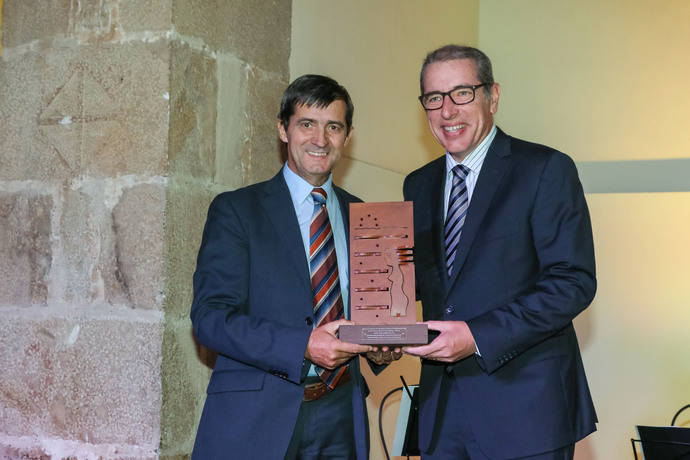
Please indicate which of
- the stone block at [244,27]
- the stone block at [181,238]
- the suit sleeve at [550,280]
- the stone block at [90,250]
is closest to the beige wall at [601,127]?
the stone block at [244,27]

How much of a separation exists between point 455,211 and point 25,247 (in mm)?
1641

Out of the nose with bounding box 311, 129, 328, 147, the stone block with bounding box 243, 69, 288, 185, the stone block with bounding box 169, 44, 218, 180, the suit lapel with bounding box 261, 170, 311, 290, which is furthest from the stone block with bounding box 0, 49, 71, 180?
the nose with bounding box 311, 129, 328, 147

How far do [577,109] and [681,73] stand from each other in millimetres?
662

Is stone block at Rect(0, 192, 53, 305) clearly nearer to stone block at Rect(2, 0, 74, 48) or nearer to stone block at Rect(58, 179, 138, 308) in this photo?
stone block at Rect(58, 179, 138, 308)

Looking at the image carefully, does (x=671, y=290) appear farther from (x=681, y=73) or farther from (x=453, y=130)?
(x=453, y=130)

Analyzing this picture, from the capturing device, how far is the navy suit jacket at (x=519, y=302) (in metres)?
2.22

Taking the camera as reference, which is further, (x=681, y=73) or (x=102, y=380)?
(x=681, y=73)

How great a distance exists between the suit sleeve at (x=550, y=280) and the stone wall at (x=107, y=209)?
1133 millimetres

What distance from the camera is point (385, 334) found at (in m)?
2.20

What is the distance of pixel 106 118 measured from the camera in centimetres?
284

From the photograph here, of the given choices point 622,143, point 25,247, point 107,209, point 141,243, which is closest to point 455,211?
point 141,243

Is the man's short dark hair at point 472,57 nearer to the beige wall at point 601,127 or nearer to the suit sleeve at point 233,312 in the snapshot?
the suit sleeve at point 233,312

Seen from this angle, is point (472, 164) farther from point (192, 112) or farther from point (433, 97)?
point (192, 112)

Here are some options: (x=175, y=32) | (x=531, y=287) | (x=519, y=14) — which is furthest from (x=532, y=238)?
(x=519, y=14)
